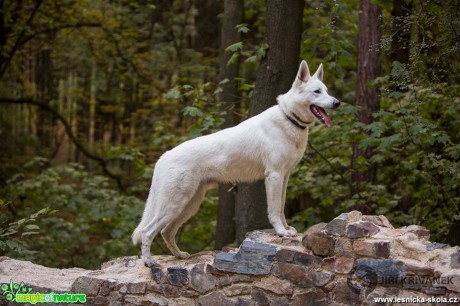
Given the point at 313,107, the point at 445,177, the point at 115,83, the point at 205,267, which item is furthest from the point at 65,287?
the point at 115,83

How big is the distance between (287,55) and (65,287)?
3.88 m

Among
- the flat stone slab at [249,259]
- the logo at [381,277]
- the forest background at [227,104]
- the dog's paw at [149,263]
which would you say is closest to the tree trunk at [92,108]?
the forest background at [227,104]

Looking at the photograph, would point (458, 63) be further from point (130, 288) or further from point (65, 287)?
point (65, 287)

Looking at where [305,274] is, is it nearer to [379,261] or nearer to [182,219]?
[379,261]

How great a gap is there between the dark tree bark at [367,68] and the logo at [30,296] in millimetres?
5190

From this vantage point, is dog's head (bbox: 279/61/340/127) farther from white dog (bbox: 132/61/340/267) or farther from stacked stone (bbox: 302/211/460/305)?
stacked stone (bbox: 302/211/460/305)

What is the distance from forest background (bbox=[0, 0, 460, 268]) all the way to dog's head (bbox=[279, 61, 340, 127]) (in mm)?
1093

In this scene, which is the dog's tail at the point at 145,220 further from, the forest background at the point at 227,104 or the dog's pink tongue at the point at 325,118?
the dog's pink tongue at the point at 325,118

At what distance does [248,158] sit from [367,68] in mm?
4761

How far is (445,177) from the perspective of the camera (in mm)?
7488

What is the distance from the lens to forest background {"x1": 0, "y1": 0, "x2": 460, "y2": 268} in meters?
7.19

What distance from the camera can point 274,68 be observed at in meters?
7.17

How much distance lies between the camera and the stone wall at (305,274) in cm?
461

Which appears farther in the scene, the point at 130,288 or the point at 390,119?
the point at 390,119
